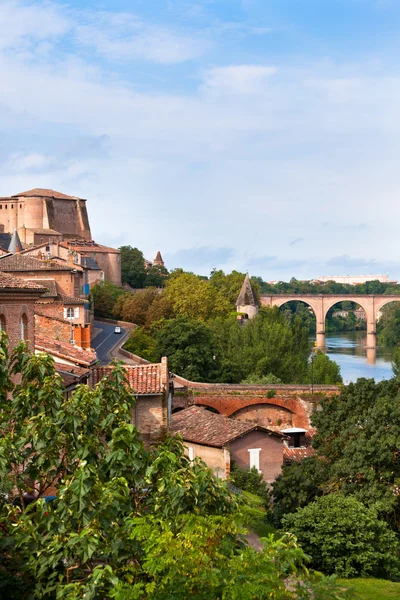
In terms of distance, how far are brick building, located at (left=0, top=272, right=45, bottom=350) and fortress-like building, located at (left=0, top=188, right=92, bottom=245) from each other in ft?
216

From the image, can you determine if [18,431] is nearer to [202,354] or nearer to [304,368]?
[202,354]

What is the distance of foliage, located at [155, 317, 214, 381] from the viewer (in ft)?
130

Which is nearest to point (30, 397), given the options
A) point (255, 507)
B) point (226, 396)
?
point (255, 507)

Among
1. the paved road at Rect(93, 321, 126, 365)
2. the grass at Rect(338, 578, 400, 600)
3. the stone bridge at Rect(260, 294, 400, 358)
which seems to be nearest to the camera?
the grass at Rect(338, 578, 400, 600)

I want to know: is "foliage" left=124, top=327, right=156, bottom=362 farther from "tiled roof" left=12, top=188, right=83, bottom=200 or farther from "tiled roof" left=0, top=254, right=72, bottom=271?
"tiled roof" left=12, top=188, right=83, bottom=200

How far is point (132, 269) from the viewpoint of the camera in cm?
8419

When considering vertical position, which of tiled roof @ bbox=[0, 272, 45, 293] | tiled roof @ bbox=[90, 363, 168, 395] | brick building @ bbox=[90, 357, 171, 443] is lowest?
brick building @ bbox=[90, 357, 171, 443]

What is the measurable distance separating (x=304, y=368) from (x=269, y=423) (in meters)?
11.2

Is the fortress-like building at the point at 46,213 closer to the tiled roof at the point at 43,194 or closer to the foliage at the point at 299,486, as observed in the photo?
the tiled roof at the point at 43,194

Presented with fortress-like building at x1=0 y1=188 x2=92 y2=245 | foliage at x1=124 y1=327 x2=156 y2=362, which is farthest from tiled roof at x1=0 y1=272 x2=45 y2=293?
fortress-like building at x1=0 y1=188 x2=92 y2=245

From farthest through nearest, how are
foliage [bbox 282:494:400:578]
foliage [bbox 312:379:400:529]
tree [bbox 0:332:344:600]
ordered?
foliage [bbox 312:379:400:529], foliage [bbox 282:494:400:578], tree [bbox 0:332:344:600]

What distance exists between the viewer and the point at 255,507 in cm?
1966

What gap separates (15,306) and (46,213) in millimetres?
71089

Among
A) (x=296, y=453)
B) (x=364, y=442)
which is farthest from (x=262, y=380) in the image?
(x=364, y=442)
